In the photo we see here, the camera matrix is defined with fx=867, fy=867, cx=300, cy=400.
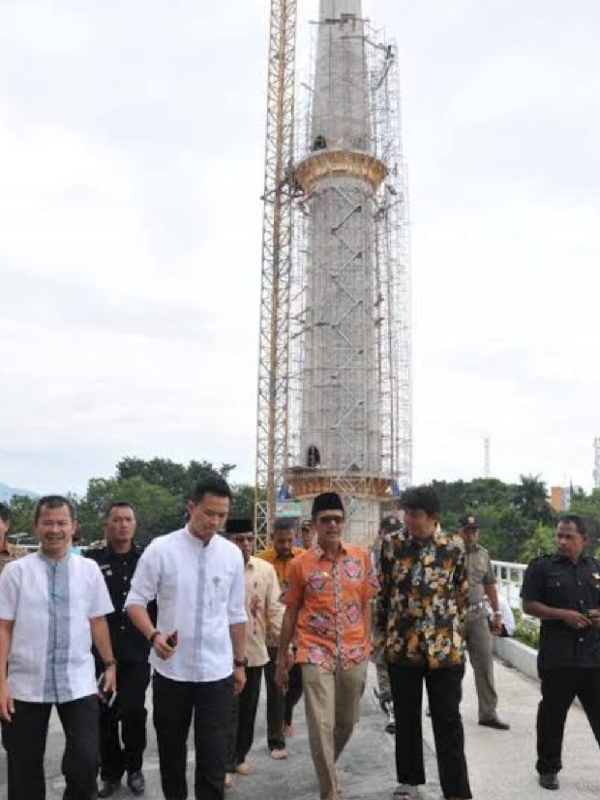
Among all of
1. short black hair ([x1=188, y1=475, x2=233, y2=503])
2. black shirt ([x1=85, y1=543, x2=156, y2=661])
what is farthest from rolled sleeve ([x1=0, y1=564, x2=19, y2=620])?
black shirt ([x1=85, y1=543, x2=156, y2=661])

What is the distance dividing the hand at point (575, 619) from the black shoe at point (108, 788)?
9.10ft

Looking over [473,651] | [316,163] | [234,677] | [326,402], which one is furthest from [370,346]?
[234,677]

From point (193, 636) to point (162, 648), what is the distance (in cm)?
19

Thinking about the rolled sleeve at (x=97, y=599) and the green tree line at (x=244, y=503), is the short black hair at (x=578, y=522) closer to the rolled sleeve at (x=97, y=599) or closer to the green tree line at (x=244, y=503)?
the rolled sleeve at (x=97, y=599)

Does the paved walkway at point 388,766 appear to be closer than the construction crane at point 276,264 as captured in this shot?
Yes

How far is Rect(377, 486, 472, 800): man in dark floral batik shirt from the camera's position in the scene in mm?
4434

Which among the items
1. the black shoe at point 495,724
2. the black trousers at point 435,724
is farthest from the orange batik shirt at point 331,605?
the black shoe at point 495,724

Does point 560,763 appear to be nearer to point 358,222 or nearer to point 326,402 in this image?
point 326,402

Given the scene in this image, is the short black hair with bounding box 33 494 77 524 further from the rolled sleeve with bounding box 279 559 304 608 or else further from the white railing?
the white railing

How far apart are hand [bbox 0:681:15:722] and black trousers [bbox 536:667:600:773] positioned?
301 cm

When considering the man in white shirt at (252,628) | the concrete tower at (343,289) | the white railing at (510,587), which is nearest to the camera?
the man in white shirt at (252,628)

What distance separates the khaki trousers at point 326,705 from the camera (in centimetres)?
445

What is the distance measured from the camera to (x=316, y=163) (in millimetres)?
36031

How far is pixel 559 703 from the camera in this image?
4973 millimetres
